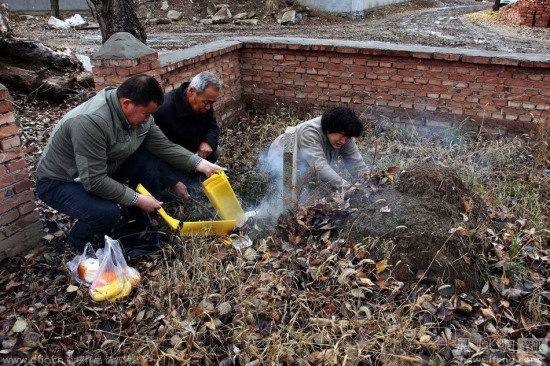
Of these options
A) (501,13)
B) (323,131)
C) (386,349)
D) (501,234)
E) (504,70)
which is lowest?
(386,349)

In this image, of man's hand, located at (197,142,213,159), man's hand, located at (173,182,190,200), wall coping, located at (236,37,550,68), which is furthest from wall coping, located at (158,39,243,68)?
man's hand, located at (173,182,190,200)

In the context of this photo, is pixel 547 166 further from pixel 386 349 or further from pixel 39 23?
pixel 39 23

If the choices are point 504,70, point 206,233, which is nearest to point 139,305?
point 206,233

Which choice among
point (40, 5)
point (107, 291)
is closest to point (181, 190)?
point (107, 291)

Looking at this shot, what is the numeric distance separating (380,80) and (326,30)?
28.9 feet

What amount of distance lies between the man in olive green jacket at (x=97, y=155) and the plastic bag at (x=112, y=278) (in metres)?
0.29

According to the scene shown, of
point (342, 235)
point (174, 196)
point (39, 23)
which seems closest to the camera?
point (342, 235)

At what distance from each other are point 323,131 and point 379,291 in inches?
61.5

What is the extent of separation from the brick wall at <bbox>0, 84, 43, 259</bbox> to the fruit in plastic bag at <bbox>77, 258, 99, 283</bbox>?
685 mm

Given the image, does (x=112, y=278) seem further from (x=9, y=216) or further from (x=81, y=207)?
(x=9, y=216)

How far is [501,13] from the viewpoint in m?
17.6

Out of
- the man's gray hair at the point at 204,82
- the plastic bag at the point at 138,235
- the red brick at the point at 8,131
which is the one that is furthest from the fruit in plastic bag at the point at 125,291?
the man's gray hair at the point at 204,82

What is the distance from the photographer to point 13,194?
9.92 feet

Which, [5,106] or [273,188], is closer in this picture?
[5,106]
